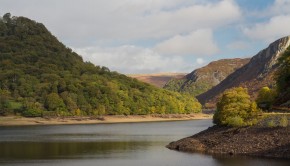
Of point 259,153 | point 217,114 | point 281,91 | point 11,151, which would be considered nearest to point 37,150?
point 11,151

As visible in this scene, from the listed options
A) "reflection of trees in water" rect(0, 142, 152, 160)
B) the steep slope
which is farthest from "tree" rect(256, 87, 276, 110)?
"reflection of trees in water" rect(0, 142, 152, 160)

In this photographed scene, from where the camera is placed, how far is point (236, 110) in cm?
7788

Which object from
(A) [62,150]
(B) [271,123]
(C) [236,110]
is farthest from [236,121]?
(A) [62,150]

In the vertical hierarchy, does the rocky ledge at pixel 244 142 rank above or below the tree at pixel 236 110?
below

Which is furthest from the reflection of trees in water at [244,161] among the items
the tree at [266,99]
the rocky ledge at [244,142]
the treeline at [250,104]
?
the tree at [266,99]

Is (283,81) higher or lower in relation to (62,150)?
higher

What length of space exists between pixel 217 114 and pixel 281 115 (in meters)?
14.3

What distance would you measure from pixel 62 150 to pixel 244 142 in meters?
30.3

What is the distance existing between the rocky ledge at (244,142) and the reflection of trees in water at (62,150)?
33.0ft

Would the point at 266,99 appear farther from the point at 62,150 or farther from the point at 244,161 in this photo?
the point at 62,150

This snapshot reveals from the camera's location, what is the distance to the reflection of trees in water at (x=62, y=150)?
70.2 metres

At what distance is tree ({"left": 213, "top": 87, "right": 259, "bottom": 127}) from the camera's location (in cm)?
7412

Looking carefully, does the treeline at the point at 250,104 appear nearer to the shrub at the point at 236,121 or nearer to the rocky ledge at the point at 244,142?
the shrub at the point at 236,121

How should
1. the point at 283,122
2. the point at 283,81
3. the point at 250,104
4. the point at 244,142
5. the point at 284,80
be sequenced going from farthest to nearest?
the point at 283,81 < the point at 284,80 < the point at 250,104 < the point at 244,142 < the point at 283,122
